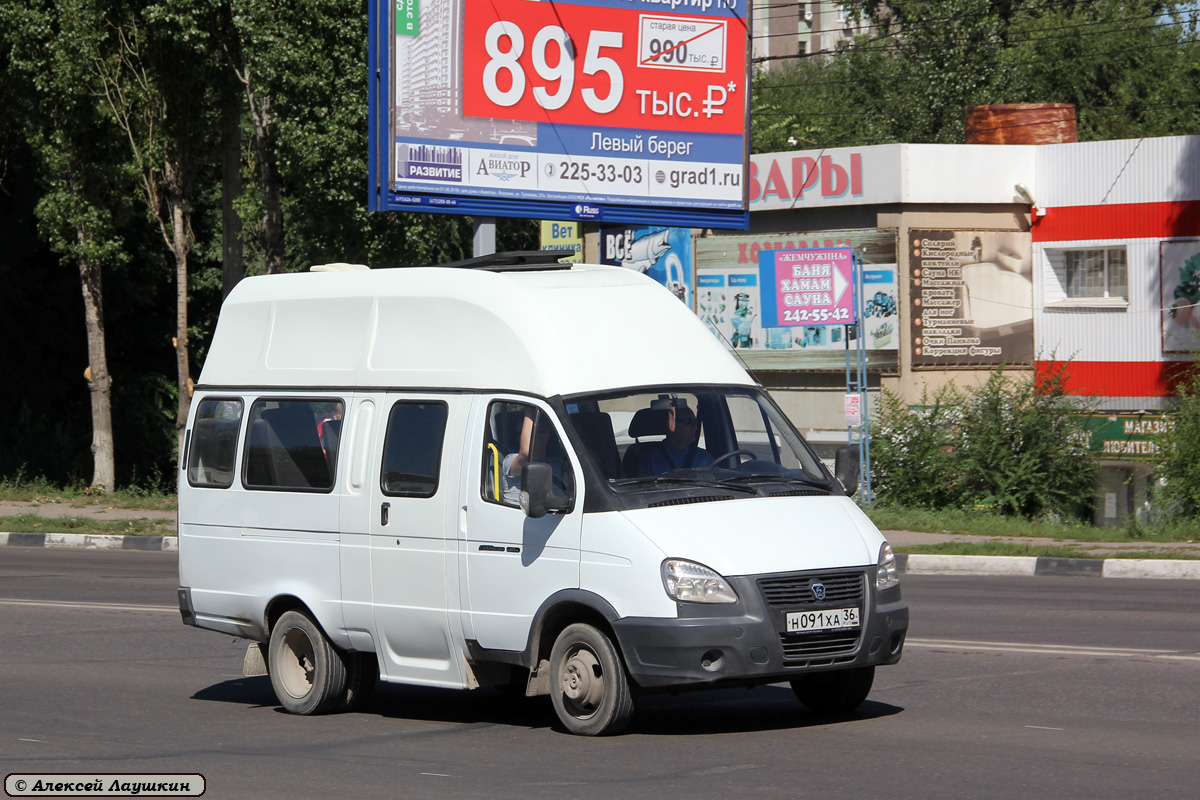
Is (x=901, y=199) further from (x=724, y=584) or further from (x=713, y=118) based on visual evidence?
(x=724, y=584)

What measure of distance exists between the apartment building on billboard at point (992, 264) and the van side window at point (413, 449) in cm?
2300

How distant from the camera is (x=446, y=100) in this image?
70.6ft

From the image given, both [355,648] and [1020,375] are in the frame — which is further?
[1020,375]

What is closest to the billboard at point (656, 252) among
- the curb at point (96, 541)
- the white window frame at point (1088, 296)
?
the white window frame at point (1088, 296)

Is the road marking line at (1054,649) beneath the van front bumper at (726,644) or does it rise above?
beneath

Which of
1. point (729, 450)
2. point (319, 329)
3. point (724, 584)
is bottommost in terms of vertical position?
point (724, 584)

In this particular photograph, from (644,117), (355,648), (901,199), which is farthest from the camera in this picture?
(901,199)

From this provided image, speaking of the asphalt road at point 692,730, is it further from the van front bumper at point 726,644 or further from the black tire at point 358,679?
the van front bumper at point 726,644

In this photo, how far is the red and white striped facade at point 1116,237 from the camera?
3077cm

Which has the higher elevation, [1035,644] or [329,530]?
[329,530]

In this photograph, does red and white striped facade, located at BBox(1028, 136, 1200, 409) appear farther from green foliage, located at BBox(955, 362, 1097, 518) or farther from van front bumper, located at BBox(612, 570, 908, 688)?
van front bumper, located at BBox(612, 570, 908, 688)

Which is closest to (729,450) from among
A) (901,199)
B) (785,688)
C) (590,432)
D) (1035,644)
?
(590,432)

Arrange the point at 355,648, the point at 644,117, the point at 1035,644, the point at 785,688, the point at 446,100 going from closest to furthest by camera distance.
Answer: the point at 355,648 → the point at 785,688 → the point at 1035,644 → the point at 446,100 → the point at 644,117

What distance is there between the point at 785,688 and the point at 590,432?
252 centimetres
